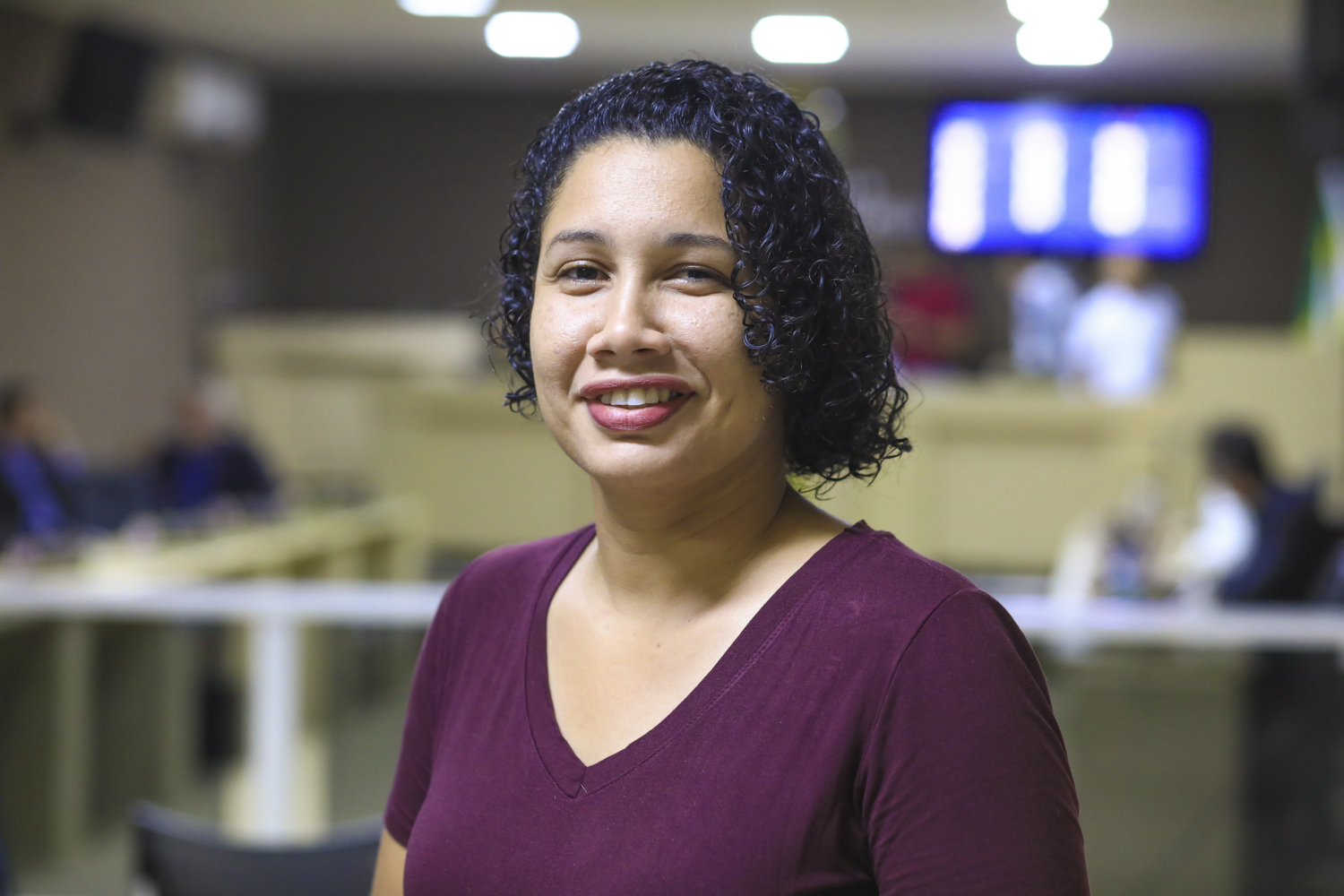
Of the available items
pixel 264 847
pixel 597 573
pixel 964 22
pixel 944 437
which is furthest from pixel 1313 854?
pixel 964 22

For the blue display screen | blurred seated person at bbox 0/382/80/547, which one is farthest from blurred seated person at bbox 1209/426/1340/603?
the blue display screen

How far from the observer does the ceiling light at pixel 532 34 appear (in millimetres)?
7757

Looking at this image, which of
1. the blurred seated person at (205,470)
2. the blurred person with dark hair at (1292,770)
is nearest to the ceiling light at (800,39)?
the blurred seated person at (205,470)

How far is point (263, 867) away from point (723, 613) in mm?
1014

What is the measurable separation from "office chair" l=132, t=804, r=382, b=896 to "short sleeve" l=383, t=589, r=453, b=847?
1.95 ft

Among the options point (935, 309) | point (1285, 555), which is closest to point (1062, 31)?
point (935, 309)

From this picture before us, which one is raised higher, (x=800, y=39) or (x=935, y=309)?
(x=800, y=39)

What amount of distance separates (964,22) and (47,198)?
533cm

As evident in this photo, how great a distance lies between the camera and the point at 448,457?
7387mm

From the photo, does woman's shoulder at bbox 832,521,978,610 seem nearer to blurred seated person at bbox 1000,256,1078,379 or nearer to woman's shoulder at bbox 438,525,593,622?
woman's shoulder at bbox 438,525,593,622

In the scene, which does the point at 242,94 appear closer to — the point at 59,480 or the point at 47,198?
the point at 47,198

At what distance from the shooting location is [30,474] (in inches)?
233

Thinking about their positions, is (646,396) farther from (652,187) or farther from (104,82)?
(104,82)

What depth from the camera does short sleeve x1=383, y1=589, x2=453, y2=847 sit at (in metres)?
1.13
